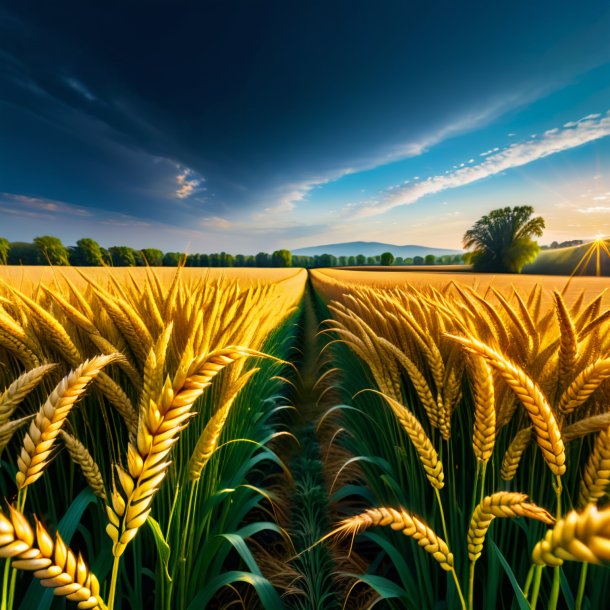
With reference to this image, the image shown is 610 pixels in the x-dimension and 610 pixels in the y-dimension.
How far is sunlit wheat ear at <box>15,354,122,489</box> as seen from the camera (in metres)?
0.50

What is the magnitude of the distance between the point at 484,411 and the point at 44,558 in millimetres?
859

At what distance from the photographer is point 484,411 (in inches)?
28.7

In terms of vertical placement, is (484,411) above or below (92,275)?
below

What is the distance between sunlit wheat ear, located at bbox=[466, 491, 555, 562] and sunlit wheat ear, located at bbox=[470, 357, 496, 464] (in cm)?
17

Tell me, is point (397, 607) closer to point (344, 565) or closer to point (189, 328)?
point (344, 565)

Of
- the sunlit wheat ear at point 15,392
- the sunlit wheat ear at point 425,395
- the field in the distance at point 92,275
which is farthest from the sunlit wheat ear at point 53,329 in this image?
the sunlit wheat ear at point 425,395

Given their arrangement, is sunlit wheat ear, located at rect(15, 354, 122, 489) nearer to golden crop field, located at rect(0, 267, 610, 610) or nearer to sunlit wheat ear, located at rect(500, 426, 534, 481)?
golden crop field, located at rect(0, 267, 610, 610)

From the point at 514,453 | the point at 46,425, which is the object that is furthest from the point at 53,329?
the point at 514,453

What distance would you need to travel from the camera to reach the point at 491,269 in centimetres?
3922

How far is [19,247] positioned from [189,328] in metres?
65.8

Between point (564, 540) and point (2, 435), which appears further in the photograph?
point (2, 435)

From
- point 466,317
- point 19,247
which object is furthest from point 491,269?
point 19,247

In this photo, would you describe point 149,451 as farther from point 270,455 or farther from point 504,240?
point 504,240

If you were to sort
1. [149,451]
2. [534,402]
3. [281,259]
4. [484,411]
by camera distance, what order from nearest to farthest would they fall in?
[149,451]
[534,402]
[484,411]
[281,259]
